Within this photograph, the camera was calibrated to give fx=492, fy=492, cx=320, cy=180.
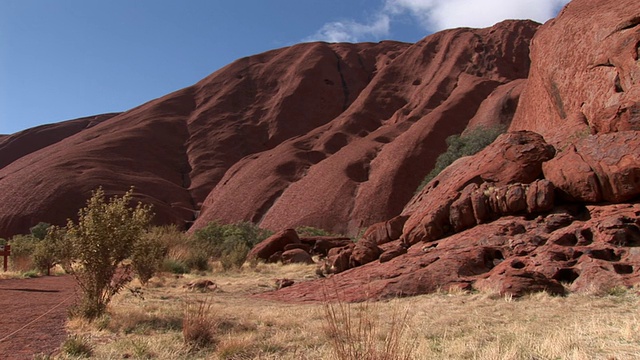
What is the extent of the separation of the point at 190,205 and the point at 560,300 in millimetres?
65123

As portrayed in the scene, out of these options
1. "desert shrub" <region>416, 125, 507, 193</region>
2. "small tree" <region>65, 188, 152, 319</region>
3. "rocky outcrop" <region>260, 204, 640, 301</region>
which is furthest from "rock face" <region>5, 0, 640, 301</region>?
"desert shrub" <region>416, 125, 507, 193</region>

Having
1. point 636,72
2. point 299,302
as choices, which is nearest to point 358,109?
point 636,72

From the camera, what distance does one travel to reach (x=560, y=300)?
996 centimetres

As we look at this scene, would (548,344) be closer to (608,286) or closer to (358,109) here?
(608,286)

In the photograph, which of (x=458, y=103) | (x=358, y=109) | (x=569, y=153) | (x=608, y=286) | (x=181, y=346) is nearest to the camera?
(x=181, y=346)

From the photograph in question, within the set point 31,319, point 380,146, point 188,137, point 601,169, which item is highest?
point 188,137

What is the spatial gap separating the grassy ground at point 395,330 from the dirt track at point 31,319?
0.44 metres

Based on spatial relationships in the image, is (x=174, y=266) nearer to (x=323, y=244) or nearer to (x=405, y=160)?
(x=323, y=244)

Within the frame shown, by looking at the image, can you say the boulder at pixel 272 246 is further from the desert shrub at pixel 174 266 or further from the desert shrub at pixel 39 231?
the desert shrub at pixel 39 231

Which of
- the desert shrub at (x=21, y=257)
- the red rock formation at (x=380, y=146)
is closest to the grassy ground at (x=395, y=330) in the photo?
the desert shrub at (x=21, y=257)

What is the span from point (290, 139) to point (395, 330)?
75.3m

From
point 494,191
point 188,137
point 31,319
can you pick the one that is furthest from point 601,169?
point 188,137

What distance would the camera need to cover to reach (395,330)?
15.9 ft

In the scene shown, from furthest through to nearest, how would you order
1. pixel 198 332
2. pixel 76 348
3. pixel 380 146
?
pixel 380 146
pixel 198 332
pixel 76 348
